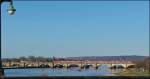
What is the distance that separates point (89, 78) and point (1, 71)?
2.85 metres

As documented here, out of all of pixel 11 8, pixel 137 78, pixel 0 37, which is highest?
pixel 11 8

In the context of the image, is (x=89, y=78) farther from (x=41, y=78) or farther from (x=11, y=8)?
(x=11, y=8)

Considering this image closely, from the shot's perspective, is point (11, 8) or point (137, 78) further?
point (11, 8)

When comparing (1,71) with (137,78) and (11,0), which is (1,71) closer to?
(11,0)

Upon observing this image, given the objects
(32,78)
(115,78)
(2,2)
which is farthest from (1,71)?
(115,78)

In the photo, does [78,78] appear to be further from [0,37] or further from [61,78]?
[0,37]

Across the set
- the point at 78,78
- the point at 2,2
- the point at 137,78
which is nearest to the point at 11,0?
the point at 2,2

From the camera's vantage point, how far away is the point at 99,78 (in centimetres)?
1541

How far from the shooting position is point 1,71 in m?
15.5

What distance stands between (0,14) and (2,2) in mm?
407

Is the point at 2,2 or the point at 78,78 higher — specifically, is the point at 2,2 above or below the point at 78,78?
above

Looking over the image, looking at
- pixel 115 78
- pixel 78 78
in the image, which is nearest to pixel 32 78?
pixel 78 78

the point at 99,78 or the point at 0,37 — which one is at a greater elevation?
the point at 0,37

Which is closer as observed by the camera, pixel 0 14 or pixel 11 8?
pixel 0 14
